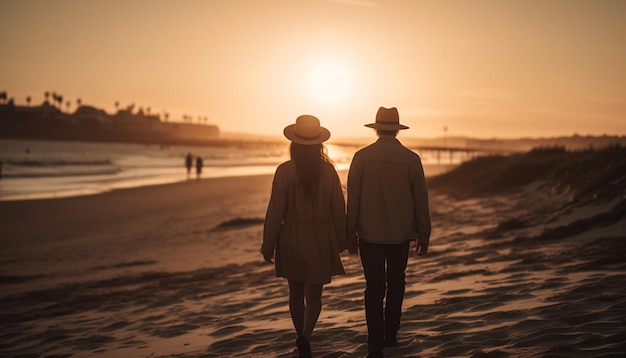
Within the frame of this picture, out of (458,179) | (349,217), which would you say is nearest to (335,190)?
(349,217)

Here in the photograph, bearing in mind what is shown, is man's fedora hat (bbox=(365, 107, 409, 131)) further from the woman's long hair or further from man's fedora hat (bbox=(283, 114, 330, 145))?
the woman's long hair

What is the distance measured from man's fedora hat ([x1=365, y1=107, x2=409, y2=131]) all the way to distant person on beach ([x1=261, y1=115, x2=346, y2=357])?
0.48 metres

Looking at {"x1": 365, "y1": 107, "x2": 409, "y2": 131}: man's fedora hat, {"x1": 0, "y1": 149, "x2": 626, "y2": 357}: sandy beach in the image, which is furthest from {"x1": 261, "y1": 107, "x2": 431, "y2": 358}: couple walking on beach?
{"x1": 0, "y1": 149, "x2": 626, "y2": 357}: sandy beach

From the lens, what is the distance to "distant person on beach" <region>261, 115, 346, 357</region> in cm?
524

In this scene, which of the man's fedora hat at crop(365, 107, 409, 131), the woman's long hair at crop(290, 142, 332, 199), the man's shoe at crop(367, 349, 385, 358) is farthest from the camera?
the man's fedora hat at crop(365, 107, 409, 131)

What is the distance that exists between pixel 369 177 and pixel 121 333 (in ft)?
12.8

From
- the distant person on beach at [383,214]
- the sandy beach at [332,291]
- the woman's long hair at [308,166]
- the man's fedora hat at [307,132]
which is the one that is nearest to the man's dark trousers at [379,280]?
the distant person on beach at [383,214]

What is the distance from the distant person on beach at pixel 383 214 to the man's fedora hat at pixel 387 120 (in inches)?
1.4

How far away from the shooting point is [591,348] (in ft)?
14.8

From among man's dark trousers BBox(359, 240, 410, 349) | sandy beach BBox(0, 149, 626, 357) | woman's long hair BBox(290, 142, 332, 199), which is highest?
woman's long hair BBox(290, 142, 332, 199)

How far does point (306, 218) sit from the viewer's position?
208 inches

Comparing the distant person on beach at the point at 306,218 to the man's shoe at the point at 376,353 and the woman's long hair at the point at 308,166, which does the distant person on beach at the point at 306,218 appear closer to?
the woman's long hair at the point at 308,166

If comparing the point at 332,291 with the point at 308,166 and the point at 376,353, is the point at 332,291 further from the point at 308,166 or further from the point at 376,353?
the point at 308,166

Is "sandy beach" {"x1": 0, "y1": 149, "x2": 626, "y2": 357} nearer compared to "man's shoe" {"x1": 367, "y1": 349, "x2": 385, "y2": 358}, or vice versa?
"man's shoe" {"x1": 367, "y1": 349, "x2": 385, "y2": 358}
